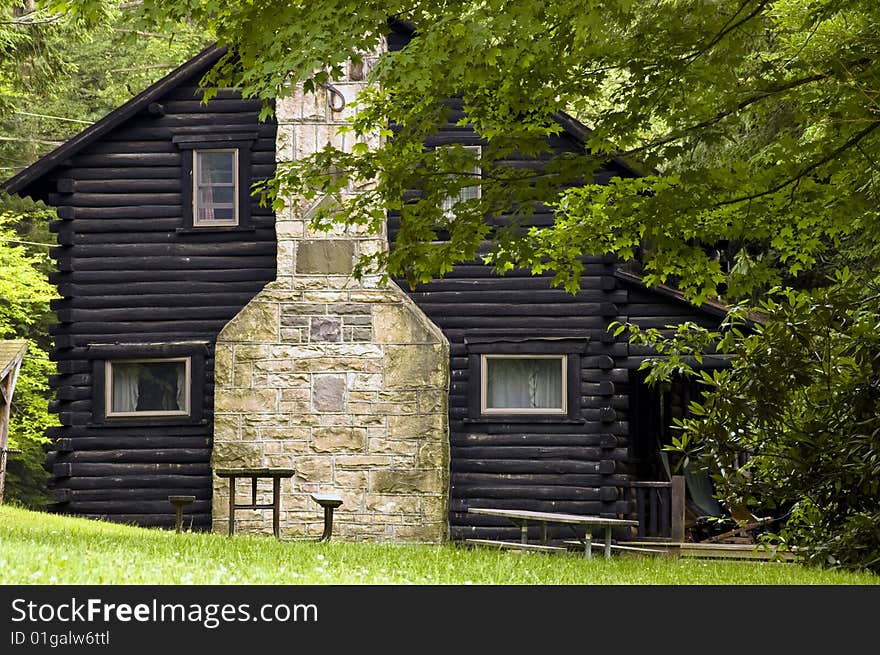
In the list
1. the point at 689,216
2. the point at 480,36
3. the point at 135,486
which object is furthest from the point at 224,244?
the point at 480,36

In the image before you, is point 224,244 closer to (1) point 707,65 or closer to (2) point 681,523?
(2) point 681,523

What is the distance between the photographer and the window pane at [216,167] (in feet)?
66.2

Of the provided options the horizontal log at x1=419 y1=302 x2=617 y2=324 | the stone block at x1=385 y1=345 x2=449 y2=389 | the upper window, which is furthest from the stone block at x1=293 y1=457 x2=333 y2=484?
the upper window

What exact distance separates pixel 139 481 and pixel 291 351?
3.02 meters

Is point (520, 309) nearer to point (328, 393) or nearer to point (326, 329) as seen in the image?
point (326, 329)

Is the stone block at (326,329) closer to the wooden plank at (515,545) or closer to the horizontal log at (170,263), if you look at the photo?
the horizontal log at (170,263)

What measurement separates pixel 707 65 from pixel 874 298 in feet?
8.82

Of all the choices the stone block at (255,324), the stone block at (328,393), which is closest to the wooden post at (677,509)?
the stone block at (328,393)

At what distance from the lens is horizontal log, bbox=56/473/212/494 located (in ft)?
64.6

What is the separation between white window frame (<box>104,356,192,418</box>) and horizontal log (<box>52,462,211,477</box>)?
703 mm

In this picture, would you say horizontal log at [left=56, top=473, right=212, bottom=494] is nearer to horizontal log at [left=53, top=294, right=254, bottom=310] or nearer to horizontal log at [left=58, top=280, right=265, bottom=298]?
horizontal log at [left=53, top=294, right=254, bottom=310]

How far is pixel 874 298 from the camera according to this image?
41.3 feet

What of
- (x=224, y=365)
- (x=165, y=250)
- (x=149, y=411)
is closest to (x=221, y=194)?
(x=165, y=250)

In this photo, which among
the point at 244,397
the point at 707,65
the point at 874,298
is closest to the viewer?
the point at 707,65
